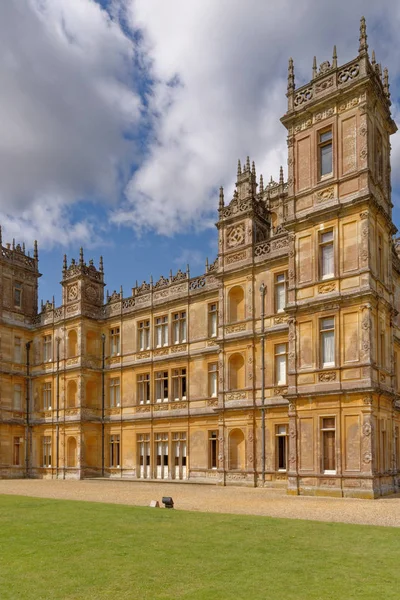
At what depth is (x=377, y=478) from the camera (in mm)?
22812

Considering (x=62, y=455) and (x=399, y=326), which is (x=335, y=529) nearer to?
(x=399, y=326)

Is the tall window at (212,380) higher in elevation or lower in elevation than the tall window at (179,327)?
lower

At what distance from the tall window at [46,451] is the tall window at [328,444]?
24218 millimetres

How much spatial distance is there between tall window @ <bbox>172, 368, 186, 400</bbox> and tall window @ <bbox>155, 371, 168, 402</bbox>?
817 millimetres

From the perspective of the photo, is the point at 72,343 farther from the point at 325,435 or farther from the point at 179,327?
the point at 325,435

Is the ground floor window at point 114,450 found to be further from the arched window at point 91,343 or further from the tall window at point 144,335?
the tall window at point 144,335

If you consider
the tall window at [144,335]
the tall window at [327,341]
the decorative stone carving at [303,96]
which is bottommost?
the tall window at [327,341]

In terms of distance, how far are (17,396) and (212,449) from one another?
59.1ft

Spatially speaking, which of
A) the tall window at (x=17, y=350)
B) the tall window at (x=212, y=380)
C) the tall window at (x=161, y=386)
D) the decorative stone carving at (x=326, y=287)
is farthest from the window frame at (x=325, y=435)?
the tall window at (x=17, y=350)

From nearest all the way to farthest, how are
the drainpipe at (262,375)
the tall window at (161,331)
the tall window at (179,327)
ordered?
the drainpipe at (262,375) → the tall window at (179,327) → the tall window at (161,331)

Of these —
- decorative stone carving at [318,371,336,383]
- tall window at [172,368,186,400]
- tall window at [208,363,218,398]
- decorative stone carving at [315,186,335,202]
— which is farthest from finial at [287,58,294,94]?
tall window at [172,368,186,400]

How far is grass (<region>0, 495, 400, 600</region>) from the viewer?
7805 mm

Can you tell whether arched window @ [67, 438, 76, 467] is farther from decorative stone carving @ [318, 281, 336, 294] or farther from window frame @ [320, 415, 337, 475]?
decorative stone carving @ [318, 281, 336, 294]

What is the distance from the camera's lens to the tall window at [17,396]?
43.6 m
